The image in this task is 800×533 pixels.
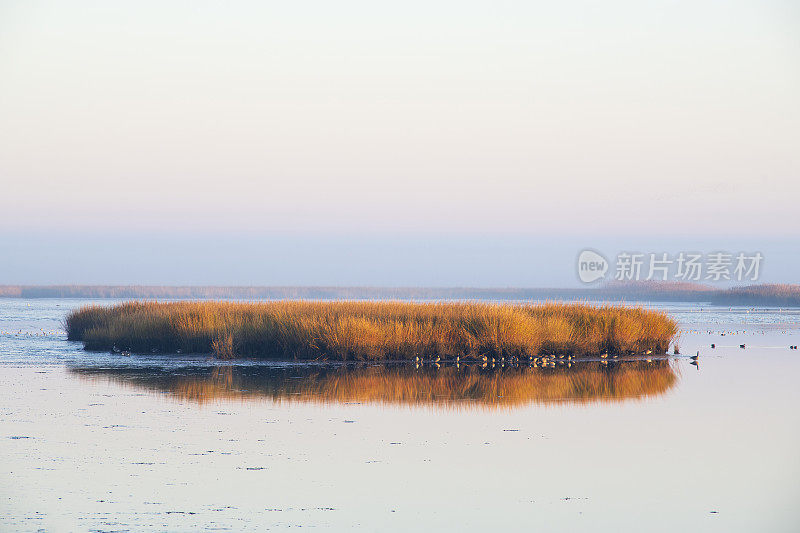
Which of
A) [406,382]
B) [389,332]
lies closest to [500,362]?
[389,332]

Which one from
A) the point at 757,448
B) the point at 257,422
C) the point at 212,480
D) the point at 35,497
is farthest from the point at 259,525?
the point at 757,448

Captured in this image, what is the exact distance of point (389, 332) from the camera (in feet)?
69.1

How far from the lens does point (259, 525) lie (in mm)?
7367

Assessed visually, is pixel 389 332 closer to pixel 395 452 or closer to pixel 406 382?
pixel 406 382

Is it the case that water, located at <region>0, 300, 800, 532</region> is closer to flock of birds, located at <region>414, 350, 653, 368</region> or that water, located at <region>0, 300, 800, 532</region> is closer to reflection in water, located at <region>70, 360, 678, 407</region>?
reflection in water, located at <region>70, 360, 678, 407</region>

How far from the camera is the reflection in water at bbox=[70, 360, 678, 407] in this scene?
14625mm

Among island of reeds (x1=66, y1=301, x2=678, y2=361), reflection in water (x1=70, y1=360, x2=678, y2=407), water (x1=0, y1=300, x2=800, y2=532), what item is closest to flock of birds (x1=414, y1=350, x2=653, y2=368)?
island of reeds (x1=66, y1=301, x2=678, y2=361)

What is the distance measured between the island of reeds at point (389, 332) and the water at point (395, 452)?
2.75m

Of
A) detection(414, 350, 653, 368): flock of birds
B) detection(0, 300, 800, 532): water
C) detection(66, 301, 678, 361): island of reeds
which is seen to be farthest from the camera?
detection(66, 301, 678, 361): island of reeds

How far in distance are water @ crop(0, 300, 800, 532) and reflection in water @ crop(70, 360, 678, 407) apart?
71 mm

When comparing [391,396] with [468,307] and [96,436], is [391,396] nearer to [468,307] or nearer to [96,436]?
[96,436]

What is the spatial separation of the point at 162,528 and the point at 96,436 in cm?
404

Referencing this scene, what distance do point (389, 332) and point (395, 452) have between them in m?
10.8

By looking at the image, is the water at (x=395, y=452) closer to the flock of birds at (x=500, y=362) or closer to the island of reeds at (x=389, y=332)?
the flock of birds at (x=500, y=362)
